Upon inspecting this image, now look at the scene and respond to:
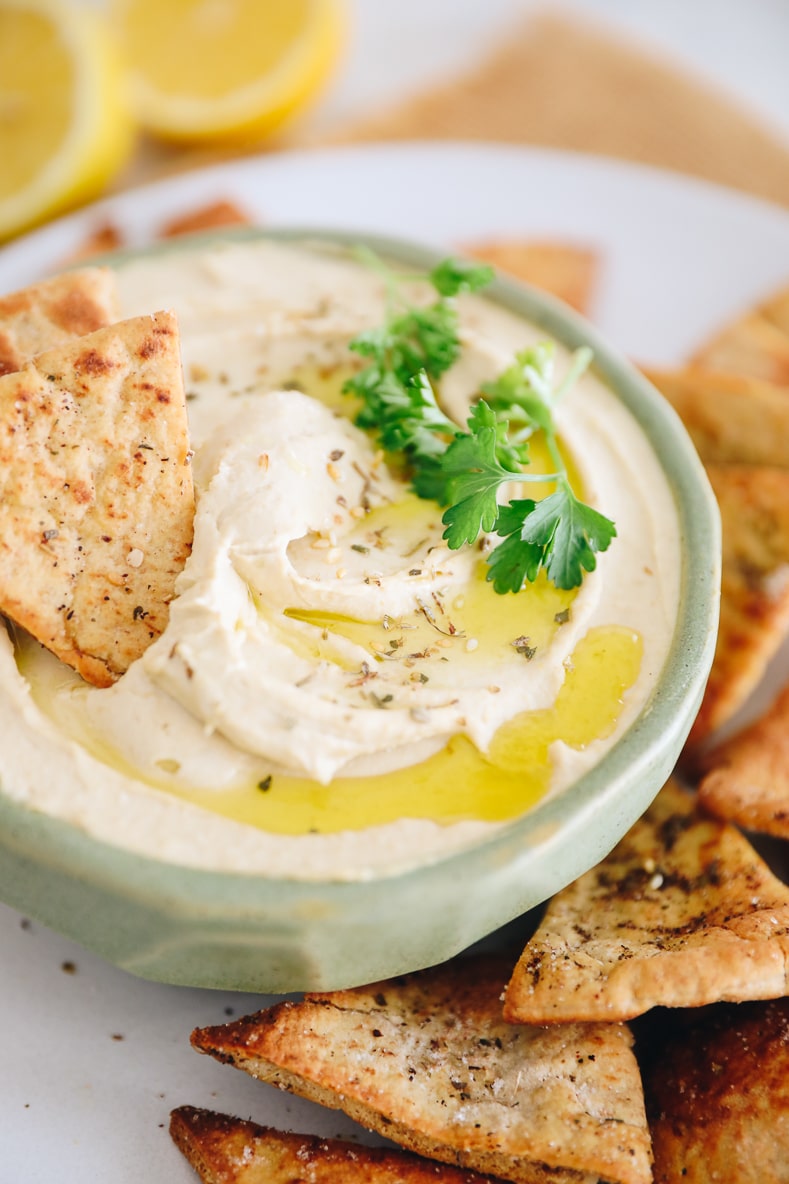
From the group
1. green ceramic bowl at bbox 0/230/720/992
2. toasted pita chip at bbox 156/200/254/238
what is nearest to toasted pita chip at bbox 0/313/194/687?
green ceramic bowl at bbox 0/230/720/992

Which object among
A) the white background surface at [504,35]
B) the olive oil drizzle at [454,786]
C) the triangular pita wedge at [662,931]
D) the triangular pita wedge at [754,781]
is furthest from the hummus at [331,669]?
the white background surface at [504,35]

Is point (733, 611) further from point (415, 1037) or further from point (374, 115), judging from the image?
point (374, 115)

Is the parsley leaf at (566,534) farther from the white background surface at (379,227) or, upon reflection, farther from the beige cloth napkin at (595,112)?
the beige cloth napkin at (595,112)

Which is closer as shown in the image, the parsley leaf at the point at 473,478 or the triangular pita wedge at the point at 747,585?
the parsley leaf at the point at 473,478

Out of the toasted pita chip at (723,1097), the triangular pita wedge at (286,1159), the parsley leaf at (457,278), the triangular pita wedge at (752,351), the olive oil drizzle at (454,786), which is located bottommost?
the toasted pita chip at (723,1097)

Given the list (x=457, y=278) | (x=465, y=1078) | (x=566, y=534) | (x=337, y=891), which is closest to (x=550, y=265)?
(x=457, y=278)

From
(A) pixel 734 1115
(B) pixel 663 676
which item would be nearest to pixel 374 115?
(B) pixel 663 676

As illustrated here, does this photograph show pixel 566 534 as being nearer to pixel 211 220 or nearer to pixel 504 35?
pixel 211 220
